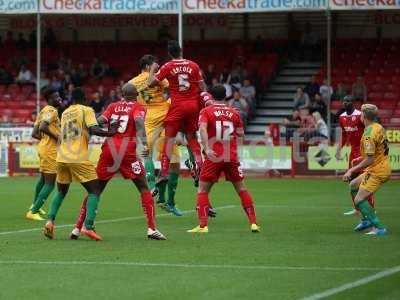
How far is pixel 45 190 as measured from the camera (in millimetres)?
19531

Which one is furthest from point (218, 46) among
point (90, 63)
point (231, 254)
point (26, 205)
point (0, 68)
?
point (231, 254)

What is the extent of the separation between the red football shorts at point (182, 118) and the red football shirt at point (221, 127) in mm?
2869

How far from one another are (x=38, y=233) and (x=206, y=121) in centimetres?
294

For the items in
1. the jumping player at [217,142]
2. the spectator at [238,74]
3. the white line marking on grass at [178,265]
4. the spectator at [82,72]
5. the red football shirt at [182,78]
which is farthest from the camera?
the spectator at [82,72]

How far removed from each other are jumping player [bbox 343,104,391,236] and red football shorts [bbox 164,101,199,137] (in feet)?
12.0

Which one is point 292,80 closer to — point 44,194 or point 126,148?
point 44,194

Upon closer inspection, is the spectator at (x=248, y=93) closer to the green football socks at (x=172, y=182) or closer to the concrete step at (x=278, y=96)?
the concrete step at (x=278, y=96)

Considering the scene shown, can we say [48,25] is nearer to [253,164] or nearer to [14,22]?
[14,22]

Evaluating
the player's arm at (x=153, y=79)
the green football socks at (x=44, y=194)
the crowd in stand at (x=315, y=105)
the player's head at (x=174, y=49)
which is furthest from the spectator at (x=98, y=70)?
the player's head at (x=174, y=49)

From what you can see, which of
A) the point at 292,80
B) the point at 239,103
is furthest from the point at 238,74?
the point at 292,80

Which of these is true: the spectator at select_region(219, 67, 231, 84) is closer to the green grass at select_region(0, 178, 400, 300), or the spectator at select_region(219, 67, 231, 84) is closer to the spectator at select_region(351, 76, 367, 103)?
the spectator at select_region(351, 76, 367, 103)

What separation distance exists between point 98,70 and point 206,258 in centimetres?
2851

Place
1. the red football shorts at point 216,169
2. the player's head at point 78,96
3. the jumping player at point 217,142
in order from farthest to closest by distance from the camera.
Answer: the red football shorts at point 216,169 < the jumping player at point 217,142 < the player's head at point 78,96

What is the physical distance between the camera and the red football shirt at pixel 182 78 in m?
19.1
